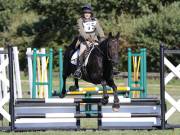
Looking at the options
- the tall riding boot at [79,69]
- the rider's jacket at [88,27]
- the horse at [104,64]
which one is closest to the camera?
the horse at [104,64]

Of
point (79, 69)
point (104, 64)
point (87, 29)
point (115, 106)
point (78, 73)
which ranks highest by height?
point (87, 29)

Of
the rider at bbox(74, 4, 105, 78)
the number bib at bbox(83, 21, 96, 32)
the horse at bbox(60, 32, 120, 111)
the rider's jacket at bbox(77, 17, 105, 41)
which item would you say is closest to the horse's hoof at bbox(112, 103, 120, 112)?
the horse at bbox(60, 32, 120, 111)

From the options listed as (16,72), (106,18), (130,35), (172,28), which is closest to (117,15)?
(106,18)

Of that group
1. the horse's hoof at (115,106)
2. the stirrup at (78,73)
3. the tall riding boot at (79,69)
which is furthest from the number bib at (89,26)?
the horse's hoof at (115,106)

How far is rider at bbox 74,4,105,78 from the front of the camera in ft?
45.0

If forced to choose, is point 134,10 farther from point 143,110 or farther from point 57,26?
point 143,110

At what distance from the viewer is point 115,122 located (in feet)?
42.2

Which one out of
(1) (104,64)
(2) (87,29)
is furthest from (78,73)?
(2) (87,29)

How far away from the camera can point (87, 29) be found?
1376cm

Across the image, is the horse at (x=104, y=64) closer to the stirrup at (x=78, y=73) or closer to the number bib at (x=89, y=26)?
the stirrup at (x=78, y=73)

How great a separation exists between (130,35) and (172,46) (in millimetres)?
3772

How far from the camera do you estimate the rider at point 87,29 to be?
1370cm

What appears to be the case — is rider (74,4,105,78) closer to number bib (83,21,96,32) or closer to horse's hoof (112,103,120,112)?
number bib (83,21,96,32)

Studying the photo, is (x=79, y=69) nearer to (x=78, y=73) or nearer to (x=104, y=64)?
(x=78, y=73)
